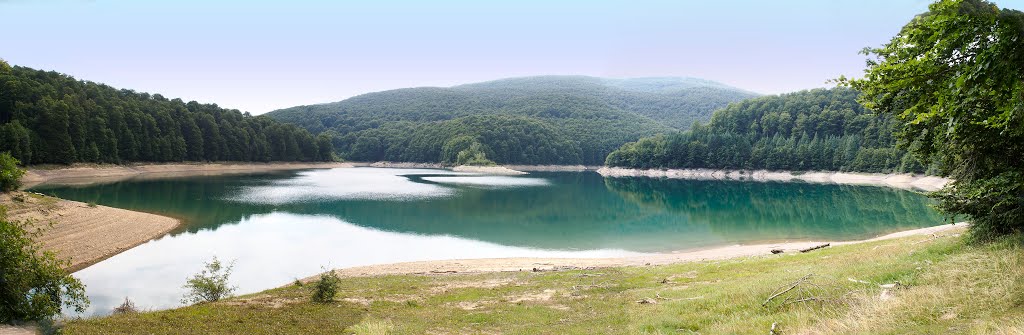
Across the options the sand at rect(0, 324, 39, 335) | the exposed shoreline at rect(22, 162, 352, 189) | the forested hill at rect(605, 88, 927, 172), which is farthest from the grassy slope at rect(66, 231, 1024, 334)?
the forested hill at rect(605, 88, 927, 172)

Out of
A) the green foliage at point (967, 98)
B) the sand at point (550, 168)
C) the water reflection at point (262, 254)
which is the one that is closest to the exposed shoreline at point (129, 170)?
the water reflection at point (262, 254)

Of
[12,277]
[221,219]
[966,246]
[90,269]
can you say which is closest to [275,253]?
[90,269]

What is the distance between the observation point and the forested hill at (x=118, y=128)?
71.1m

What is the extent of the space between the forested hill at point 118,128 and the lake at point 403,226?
12546 mm

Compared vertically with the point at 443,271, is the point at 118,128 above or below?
above

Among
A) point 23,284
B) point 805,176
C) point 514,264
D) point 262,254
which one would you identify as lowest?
point 262,254

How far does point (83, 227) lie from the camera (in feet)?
99.1

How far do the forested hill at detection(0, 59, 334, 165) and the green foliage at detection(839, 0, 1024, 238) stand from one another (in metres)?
53.5

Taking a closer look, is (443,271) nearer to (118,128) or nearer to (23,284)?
(23,284)

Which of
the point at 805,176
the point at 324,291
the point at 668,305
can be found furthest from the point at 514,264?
the point at 805,176

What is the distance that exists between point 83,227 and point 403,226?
64.2ft

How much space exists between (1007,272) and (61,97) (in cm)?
10937

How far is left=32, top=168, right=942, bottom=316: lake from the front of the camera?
25.6m

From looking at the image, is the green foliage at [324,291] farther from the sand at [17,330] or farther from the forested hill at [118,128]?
the forested hill at [118,128]
